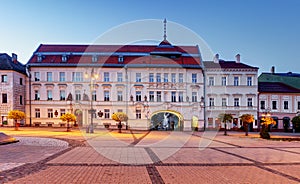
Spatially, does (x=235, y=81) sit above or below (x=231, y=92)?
above

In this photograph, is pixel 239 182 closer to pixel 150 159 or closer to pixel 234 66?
pixel 150 159

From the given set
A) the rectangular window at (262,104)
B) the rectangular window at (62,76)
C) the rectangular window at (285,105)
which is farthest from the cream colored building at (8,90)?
the rectangular window at (285,105)

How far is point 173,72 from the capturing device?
38.5 metres

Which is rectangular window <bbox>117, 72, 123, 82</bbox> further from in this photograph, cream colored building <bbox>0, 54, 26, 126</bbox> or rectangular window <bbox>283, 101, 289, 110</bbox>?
rectangular window <bbox>283, 101, 289, 110</bbox>

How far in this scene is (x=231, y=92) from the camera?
128ft

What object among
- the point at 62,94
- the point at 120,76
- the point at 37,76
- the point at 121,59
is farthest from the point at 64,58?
the point at 120,76

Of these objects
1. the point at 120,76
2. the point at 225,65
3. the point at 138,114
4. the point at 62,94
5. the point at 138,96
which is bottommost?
the point at 138,114

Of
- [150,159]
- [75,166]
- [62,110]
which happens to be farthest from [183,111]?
[75,166]

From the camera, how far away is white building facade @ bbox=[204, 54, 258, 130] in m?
39.0

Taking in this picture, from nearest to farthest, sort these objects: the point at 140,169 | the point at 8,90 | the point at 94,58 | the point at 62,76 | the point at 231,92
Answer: the point at 140,169
the point at 8,90
the point at 62,76
the point at 231,92
the point at 94,58

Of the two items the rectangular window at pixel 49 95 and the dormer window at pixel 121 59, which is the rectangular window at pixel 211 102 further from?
the rectangular window at pixel 49 95

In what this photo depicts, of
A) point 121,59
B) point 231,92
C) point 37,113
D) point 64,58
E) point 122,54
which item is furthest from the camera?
point 122,54

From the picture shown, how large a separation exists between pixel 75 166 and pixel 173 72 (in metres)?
31.1

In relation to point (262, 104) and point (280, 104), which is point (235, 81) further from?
point (280, 104)
